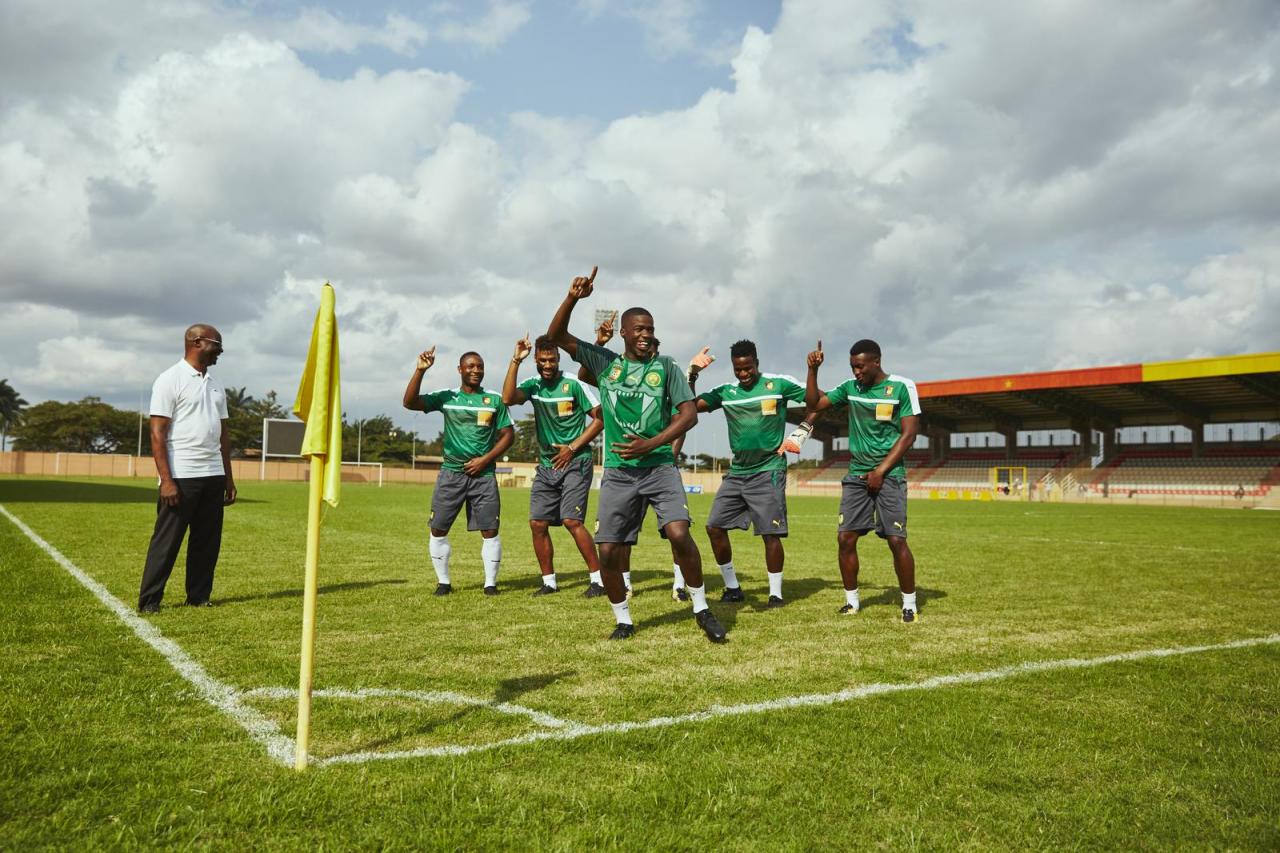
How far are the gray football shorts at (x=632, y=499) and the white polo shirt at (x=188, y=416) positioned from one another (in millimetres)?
3228

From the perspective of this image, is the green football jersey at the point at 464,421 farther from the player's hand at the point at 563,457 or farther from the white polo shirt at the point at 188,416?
the white polo shirt at the point at 188,416

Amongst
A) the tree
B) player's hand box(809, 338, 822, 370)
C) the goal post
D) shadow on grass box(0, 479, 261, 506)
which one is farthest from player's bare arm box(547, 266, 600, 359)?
the tree

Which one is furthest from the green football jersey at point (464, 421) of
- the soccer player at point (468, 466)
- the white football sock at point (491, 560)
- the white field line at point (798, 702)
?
the white field line at point (798, 702)

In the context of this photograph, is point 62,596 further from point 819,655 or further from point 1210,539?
point 1210,539

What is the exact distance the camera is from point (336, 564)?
9.95 m

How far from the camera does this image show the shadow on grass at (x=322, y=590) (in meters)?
6.97

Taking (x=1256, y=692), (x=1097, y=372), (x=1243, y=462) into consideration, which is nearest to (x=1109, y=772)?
(x=1256, y=692)

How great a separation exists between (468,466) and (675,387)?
2755mm

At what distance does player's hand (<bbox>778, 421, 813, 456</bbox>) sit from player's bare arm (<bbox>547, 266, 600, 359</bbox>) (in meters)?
2.02

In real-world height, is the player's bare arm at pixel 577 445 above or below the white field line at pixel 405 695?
above

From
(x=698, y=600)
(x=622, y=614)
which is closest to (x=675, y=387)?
(x=698, y=600)

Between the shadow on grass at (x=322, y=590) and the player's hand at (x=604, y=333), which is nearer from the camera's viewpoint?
the player's hand at (x=604, y=333)

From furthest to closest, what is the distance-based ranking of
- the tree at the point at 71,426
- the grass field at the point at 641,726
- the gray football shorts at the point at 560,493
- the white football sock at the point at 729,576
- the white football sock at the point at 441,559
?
Answer: 1. the tree at the point at 71,426
2. the gray football shorts at the point at 560,493
3. the white football sock at the point at 441,559
4. the white football sock at the point at 729,576
5. the grass field at the point at 641,726

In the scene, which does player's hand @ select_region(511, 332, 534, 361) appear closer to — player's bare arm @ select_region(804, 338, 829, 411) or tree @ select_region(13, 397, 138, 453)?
player's bare arm @ select_region(804, 338, 829, 411)
